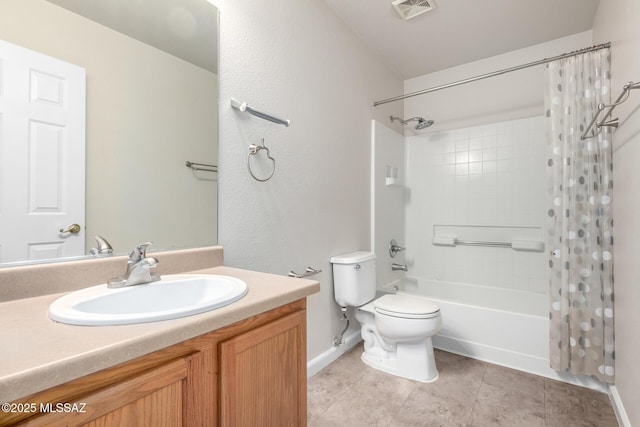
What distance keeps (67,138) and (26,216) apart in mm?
259

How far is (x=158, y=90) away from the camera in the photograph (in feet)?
3.85

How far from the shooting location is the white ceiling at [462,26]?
2023mm

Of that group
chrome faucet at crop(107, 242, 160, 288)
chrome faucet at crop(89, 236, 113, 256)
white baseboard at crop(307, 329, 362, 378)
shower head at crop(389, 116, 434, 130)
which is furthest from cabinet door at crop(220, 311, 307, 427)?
shower head at crop(389, 116, 434, 130)

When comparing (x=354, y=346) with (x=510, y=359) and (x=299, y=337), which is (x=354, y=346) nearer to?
(x=510, y=359)

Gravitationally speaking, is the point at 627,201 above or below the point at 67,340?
above

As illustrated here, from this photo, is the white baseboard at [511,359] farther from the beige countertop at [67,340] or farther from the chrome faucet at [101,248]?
the chrome faucet at [101,248]

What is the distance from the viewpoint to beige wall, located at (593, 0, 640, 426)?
128 centimetres

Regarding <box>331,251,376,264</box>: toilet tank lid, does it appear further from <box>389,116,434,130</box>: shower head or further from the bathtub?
<box>389,116,434,130</box>: shower head

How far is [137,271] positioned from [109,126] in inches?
20.2

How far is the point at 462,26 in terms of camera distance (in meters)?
2.25

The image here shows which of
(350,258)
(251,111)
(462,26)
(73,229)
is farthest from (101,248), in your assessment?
(462,26)

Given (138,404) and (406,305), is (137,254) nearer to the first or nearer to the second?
(138,404)

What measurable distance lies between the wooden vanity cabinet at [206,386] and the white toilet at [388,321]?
99 cm

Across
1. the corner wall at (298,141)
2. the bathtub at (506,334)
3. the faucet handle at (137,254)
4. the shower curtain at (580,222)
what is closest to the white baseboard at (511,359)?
the bathtub at (506,334)
